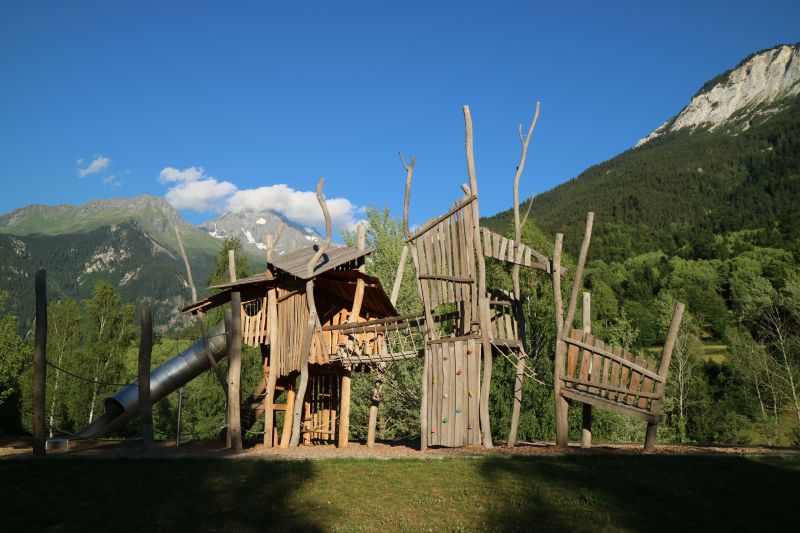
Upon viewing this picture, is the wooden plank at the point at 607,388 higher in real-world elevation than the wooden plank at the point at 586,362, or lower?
lower

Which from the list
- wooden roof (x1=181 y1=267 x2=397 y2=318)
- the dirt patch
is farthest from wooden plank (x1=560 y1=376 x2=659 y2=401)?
wooden roof (x1=181 y1=267 x2=397 y2=318)

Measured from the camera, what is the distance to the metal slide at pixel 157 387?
17000mm

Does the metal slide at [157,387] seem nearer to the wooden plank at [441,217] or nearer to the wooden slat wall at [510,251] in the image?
the wooden plank at [441,217]

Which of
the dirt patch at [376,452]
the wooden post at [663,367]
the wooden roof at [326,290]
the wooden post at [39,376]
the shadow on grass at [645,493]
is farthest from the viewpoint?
the wooden roof at [326,290]

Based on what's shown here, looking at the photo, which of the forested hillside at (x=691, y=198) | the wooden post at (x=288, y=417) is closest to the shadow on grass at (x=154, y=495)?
the wooden post at (x=288, y=417)

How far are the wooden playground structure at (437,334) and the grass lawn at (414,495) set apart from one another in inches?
76.8

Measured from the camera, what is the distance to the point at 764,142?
4825 inches

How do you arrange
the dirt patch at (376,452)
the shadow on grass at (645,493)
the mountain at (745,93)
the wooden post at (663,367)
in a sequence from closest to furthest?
the shadow on grass at (645,493) → the wooden post at (663,367) → the dirt patch at (376,452) → the mountain at (745,93)

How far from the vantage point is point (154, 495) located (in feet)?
31.7

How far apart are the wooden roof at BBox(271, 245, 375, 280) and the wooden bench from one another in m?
5.69

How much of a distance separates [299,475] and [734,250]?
8679 cm

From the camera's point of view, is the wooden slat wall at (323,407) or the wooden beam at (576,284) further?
the wooden slat wall at (323,407)

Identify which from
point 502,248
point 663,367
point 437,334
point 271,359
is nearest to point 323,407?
point 271,359

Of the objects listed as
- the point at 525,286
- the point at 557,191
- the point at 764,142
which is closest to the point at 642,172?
the point at 557,191
